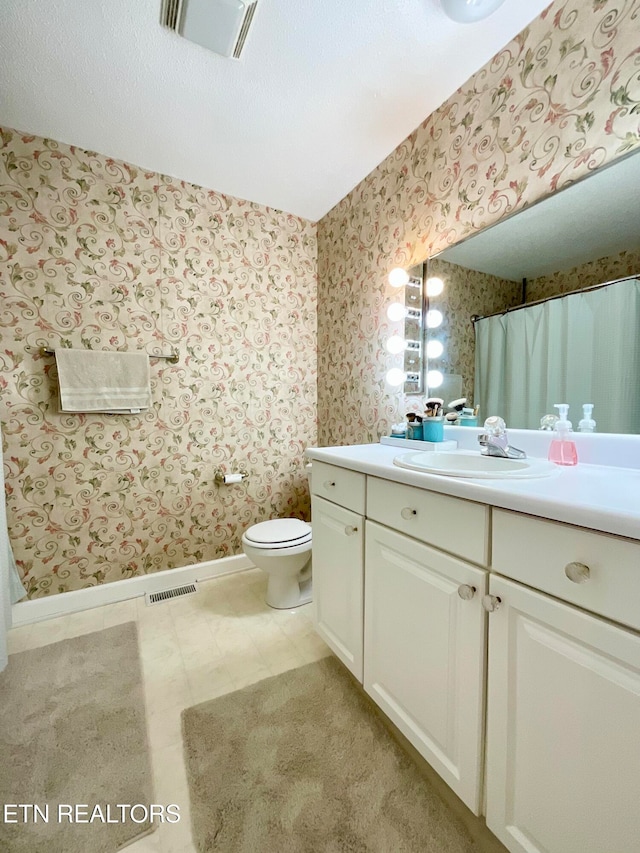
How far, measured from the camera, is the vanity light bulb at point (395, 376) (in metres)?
1.72

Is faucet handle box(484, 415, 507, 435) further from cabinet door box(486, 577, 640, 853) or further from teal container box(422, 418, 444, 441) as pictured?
cabinet door box(486, 577, 640, 853)

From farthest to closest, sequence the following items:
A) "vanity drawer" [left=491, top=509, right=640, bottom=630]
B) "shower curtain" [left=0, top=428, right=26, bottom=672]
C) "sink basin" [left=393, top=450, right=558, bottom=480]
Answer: "shower curtain" [left=0, top=428, right=26, bottom=672] < "sink basin" [left=393, top=450, right=558, bottom=480] < "vanity drawer" [left=491, top=509, right=640, bottom=630]

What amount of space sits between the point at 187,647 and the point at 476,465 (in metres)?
1.39

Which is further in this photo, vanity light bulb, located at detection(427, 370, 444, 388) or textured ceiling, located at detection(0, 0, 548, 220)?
vanity light bulb, located at detection(427, 370, 444, 388)

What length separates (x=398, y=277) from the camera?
1680mm

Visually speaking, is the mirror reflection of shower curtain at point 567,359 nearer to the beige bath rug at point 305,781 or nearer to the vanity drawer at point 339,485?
the vanity drawer at point 339,485

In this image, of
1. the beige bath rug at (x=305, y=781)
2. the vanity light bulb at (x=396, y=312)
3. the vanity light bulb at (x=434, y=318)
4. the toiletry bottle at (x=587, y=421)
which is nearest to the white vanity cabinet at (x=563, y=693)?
the beige bath rug at (x=305, y=781)

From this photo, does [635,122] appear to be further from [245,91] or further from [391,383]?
[245,91]

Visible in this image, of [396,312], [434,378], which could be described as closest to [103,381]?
[396,312]

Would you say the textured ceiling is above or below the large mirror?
above

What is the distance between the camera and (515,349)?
122cm

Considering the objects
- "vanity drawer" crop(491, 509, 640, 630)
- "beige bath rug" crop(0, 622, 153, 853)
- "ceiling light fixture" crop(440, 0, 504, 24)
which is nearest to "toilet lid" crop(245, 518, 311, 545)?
"beige bath rug" crop(0, 622, 153, 853)

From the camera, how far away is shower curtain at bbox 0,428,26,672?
134 cm

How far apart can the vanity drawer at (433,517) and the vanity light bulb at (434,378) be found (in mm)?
729
